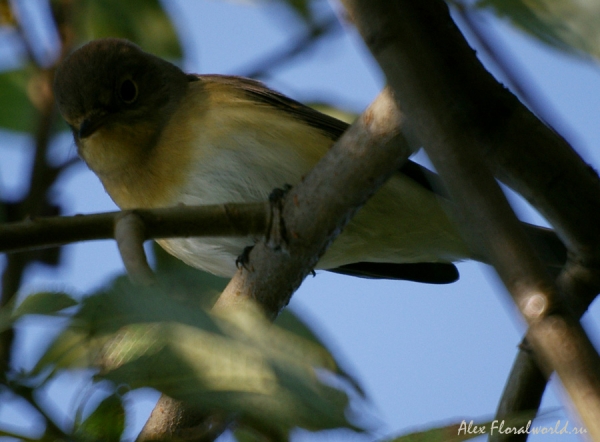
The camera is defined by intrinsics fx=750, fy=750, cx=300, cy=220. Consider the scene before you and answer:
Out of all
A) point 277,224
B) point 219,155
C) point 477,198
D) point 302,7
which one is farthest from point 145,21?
point 477,198

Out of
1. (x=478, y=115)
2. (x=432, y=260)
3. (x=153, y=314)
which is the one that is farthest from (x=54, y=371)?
(x=432, y=260)

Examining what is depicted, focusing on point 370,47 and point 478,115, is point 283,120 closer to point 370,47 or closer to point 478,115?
point 478,115

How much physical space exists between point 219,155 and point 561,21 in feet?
9.27

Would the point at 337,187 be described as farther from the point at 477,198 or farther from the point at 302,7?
the point at 302,7

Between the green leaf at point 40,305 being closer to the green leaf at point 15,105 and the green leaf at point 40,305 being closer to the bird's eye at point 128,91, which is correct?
the bird's eye at point 128,91

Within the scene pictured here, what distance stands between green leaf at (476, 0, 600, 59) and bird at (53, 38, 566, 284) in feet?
8.38

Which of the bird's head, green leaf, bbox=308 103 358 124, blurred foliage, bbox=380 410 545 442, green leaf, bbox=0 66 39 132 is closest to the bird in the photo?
the bird's head

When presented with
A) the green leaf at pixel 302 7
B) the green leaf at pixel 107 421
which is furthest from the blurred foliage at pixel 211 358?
the green leaf at pixel 302 7

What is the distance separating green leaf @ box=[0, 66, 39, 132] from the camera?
5.04 m

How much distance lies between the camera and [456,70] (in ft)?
9.10

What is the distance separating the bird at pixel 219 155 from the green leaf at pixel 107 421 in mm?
2253

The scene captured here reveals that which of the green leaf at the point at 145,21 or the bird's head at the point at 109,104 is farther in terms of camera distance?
the green leaf at the point at 145,21

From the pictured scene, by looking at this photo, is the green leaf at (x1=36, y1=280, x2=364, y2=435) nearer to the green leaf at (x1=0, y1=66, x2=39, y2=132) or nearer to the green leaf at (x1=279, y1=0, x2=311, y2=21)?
the green leaf at (x1=279, y1=0, x2=311, y2=21)

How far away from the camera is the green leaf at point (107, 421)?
69.4 inches
